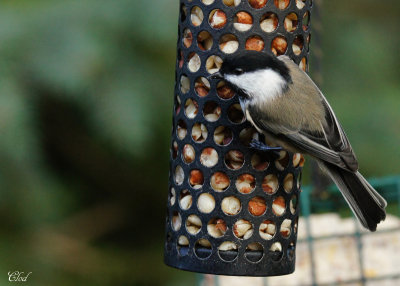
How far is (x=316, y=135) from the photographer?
2.79 metres

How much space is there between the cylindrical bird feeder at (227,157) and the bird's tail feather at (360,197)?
18 cm

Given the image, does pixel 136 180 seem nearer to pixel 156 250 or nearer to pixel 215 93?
pixel 156 250

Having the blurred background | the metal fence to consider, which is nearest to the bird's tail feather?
the metal fence

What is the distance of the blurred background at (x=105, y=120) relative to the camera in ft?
12.1

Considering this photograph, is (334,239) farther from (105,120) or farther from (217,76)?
(217,76)

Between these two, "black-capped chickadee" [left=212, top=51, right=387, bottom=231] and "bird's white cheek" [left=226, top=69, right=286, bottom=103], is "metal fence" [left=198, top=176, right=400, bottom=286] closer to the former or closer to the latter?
"black-capped chickadee" [left=212, top=51, right=387, bottom=231]

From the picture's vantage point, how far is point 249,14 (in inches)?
111

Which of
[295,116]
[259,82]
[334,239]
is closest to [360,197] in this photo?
[295,116]

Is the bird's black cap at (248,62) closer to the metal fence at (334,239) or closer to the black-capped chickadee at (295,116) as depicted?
the black-capped chickadee at (295,116)

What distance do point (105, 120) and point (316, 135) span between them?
4.24 feet

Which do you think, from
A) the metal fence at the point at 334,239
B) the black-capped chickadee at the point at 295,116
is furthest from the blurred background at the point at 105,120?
the black-capped chickadee at the point at 295,116

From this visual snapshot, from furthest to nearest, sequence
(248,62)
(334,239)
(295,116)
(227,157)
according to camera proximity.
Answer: (334,239)
(227,157)
(295,116)
(248,62)

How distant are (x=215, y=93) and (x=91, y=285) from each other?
6.24 ft

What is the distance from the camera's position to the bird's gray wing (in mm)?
2727
